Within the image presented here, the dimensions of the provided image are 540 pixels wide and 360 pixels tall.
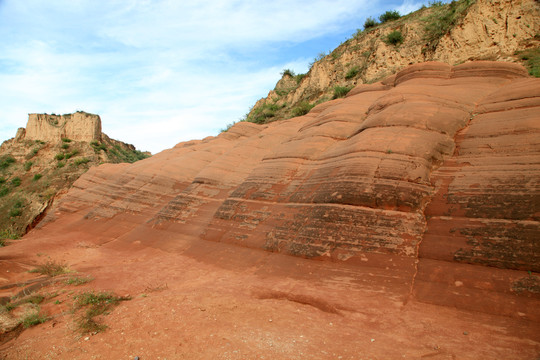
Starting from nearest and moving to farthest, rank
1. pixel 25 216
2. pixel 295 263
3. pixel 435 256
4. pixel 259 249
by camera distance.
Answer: pixel 435 256, pixel 295 263, pixel 259 249, pixel 25 216

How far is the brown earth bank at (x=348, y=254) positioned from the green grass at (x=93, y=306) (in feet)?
0.26

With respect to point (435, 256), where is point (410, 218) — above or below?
above

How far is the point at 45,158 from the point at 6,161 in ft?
14.1

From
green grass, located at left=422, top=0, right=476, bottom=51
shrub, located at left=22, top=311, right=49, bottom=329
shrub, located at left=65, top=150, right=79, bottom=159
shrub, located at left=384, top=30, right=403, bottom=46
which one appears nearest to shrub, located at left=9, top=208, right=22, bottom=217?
shrub, located at left=65, top=150, right=79, bottom=159

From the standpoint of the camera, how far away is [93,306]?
493 cm

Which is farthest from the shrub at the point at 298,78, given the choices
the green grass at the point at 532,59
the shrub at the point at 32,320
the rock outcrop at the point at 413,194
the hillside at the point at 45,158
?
the shrub at the point at 32,320

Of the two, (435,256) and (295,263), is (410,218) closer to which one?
(435,256)

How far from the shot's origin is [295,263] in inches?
239

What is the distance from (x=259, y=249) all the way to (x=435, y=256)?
3.83 meters

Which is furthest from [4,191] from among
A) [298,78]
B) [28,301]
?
[28,301]

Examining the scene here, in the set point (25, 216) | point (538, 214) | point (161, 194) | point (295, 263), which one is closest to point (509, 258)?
point (538, 214)

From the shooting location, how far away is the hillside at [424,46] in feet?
41.9

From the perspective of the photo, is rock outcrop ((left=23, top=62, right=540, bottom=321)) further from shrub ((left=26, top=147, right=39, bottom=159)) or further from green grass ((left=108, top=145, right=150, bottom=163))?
shrub ((left=26, top=147, right=39, bottom=159))

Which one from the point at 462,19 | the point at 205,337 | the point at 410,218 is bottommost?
the point at 205,337
